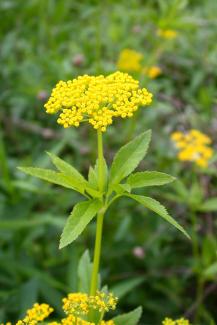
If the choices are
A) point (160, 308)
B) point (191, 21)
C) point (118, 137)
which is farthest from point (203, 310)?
point (191, 21)

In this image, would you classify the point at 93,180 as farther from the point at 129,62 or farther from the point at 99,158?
the point at 129,62

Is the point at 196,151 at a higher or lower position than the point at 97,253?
higher

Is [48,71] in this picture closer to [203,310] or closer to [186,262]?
[186,262]

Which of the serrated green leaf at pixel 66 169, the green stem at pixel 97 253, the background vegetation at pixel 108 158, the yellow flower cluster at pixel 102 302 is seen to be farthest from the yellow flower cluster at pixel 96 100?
the background vegetation at pixel 108 158

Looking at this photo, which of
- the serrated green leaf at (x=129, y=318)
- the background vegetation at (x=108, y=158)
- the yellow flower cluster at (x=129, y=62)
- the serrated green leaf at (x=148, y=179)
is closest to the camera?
the serrated green leaf at (x=148, y=179)

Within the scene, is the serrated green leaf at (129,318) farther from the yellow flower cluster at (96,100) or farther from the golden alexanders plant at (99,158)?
the yellow flower cluster at (96,100)

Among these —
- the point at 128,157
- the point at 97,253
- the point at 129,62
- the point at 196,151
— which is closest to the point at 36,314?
the point at 97,253

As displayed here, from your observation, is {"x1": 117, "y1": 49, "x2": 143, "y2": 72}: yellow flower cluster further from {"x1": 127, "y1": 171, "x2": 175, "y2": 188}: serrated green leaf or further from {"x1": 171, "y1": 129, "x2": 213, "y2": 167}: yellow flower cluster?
{"x1": 127, "y1": 171, "x2": 175, "y2": 188}: serrated green leaf
